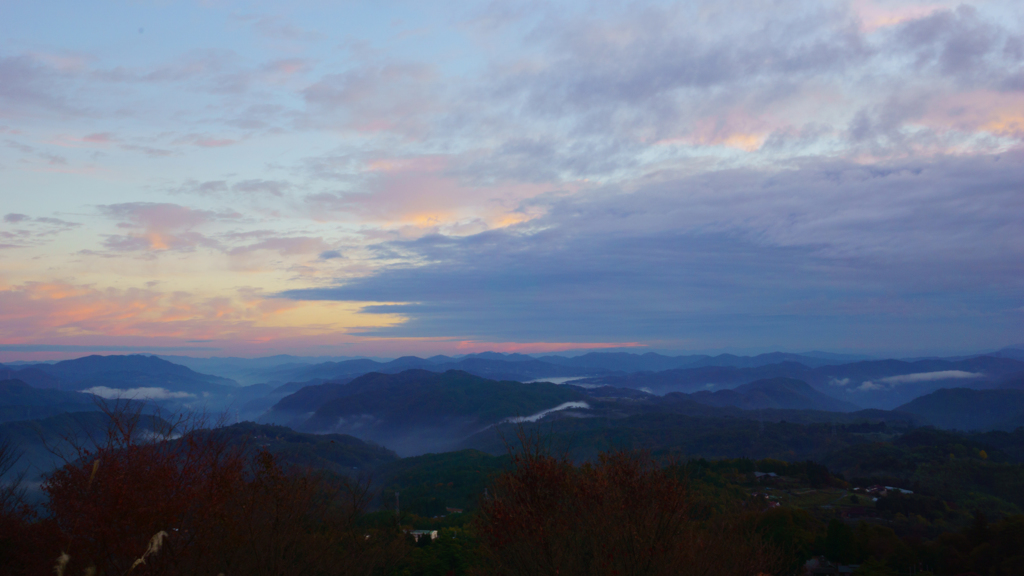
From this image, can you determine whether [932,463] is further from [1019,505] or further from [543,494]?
[543,494]

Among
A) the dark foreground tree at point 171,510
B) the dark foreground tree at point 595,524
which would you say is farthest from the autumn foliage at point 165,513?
the dark foreground tree at point 595,524

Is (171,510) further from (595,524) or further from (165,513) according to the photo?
(595,524)

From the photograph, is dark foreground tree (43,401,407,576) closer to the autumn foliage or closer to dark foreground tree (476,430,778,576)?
the autumn foliage

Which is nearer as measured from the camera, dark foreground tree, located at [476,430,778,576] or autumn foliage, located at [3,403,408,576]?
autumn foliage, located at [3,403,408,576]

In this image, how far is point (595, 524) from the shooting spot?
61.3 feet

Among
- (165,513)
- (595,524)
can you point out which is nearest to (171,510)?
(165,513)

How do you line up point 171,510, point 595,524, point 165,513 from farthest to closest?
point 595,524 < point 171,510 < point 165,513

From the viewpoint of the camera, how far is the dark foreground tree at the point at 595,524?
56.3ft

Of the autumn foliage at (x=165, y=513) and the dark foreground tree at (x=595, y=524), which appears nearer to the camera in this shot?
the autumn foliage at (x=165, y=513)

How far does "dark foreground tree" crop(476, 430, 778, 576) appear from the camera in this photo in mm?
17172

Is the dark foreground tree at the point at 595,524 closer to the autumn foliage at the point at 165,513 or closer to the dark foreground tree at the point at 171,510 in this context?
the dark foreground tree at the point at 171,510

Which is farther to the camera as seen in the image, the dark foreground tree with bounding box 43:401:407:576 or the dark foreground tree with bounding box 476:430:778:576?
the dark foreground tree with bounding box 476:430:778:576

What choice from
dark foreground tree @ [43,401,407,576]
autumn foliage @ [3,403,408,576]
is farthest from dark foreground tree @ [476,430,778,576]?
autumn foliage @ [3,403,408,576]

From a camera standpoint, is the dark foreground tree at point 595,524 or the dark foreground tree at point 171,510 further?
the dark foreground tree at point 595,524
